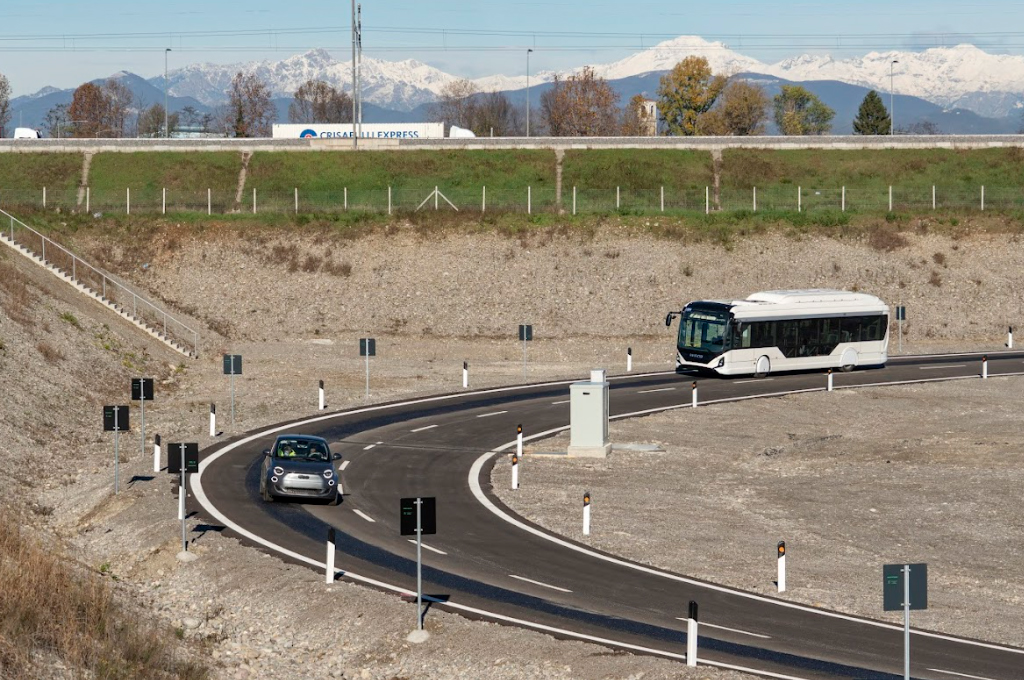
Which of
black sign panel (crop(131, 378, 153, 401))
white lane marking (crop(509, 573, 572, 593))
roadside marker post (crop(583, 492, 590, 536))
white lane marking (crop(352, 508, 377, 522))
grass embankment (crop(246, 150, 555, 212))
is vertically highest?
grass embankment (crop(246, 150, 555, 212))

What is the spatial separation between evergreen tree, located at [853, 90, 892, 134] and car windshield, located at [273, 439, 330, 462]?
115 m

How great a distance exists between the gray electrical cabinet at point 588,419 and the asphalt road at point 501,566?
252 cm

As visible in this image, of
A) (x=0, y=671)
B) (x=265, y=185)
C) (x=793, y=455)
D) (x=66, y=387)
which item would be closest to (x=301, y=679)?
(x=0, y=671)

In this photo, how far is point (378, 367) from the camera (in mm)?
57781

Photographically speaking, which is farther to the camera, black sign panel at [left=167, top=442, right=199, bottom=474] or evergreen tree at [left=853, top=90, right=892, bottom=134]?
evergreen tree at [left=853, top=90, right=892, bottom=134]

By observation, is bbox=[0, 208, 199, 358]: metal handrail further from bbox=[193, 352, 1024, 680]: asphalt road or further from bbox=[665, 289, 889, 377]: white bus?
bbox=[665, 289, 889, 377]: white bus

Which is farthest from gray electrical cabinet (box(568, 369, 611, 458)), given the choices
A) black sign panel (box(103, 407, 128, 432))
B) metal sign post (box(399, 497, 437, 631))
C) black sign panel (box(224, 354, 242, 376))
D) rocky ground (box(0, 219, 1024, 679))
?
metal sign post (box(399, 497, 437, 631))

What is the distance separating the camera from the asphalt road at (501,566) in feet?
66.8

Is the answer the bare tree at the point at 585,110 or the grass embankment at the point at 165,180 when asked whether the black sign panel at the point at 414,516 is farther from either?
the bare tree at the point at 585,110

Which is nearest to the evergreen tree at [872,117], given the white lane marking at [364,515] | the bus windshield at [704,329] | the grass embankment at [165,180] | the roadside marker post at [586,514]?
the grass embankment at [165,180]

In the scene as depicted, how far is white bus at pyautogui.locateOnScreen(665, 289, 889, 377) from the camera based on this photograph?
5403 cm

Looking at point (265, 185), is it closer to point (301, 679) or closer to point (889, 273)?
point (889, 273)

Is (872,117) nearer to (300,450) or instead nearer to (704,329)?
(704,329)

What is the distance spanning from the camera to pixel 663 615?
22328 millimetres
